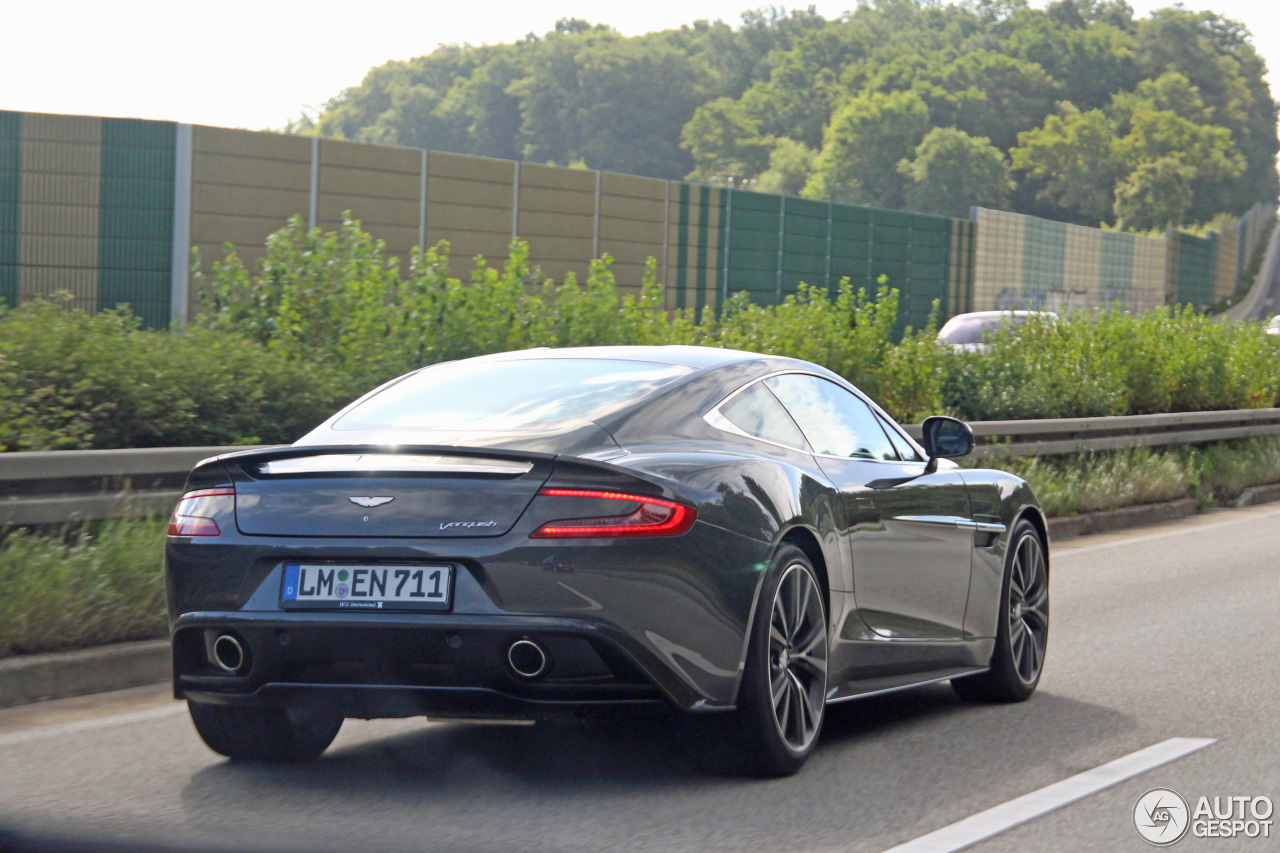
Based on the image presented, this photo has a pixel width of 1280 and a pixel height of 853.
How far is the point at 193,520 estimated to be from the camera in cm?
525

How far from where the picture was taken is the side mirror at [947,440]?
6.95m

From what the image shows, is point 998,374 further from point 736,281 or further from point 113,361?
point 736,281

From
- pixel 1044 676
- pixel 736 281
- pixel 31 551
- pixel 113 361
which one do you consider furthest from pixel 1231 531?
pixel 736 281

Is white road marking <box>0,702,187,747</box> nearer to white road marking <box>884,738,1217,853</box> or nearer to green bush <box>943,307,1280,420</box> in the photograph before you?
white road marking <box>884,738,1217,853</box>

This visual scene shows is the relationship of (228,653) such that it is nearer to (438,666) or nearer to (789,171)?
(438,666)

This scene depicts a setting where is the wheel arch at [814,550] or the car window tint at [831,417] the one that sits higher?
the car window tint at [831,417]

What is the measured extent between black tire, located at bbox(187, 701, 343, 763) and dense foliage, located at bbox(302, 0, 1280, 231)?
125m

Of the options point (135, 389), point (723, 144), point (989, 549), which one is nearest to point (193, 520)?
point (989, 549)

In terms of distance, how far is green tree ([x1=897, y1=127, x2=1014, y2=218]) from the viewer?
5586 inches

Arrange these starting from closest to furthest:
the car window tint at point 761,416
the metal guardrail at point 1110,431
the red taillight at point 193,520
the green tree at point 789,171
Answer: the red taillight at point 193,520
the car window tint at point 761,416
the metal guardrail at point 1110,431
the green tree at point 789,171

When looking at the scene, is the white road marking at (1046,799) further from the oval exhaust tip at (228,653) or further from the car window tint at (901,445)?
the oval exhaust tip at (228,653)

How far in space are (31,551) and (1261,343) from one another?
18.5 m

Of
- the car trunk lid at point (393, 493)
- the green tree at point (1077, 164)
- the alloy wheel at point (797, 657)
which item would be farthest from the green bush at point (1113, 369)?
the green tree at point (1077, 164)

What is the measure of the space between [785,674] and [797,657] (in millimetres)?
103
